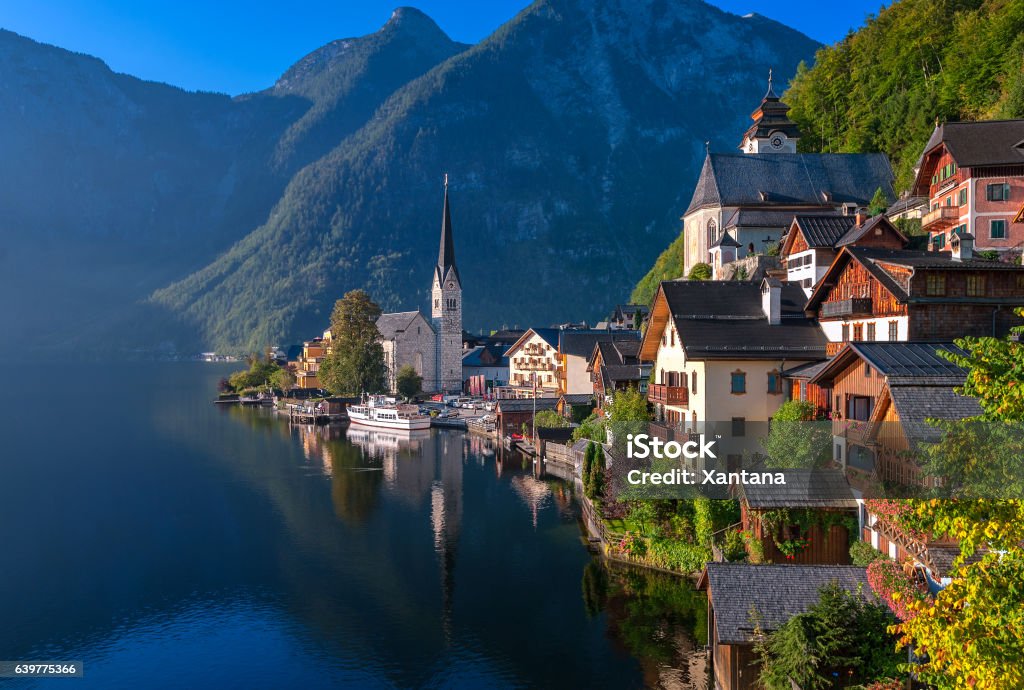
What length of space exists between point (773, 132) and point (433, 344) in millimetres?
57148

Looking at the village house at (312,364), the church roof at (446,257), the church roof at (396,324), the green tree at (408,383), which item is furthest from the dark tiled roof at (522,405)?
the village house at (312,364)

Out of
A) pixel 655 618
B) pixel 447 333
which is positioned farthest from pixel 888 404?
pixel 447 333

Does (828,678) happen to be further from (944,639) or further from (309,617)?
(309,617)

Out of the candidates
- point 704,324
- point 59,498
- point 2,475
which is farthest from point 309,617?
point 2,475

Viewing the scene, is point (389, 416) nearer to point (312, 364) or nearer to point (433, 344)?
point (433, 344)

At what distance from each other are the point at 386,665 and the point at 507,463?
3893 centimetres

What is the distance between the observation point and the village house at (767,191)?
2943 inches

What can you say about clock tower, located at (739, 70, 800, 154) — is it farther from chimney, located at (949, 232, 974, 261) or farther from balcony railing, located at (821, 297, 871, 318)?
chimney, located at (949, 232, 974, 261)

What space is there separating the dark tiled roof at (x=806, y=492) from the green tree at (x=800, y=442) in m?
0.64

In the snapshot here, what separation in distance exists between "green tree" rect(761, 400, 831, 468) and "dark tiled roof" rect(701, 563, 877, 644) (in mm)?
6203

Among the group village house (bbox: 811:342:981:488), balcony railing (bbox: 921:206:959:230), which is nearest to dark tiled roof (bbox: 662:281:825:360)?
village house (bbox: 811:342:981:488)

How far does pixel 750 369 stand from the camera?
36.0 meters

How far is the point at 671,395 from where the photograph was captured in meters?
38.7

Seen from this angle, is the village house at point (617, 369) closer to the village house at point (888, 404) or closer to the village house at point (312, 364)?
the village house at point (888, 404)
